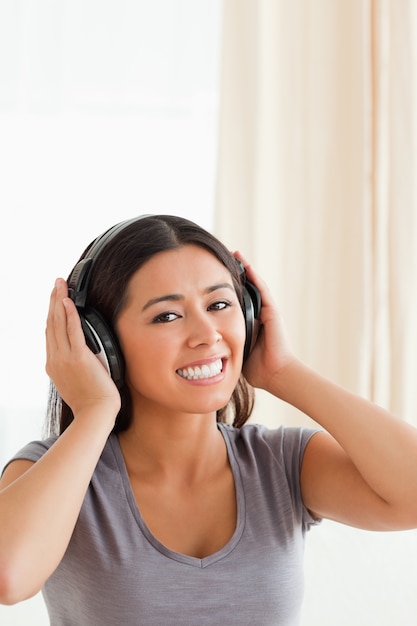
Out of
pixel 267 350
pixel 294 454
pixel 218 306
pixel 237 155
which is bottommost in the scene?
pixel 294 454

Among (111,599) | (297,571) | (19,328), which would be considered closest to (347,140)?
(19,328)

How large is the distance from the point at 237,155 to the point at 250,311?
1370 millimetres

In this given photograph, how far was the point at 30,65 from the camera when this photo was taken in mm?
2820

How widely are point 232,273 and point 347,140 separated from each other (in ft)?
4.73

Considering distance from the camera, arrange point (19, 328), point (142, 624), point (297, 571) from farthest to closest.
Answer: point (19, 328)
point (297, 571)
point (142, 624)

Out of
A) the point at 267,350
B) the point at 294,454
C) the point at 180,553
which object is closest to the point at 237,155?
the point at 267,350

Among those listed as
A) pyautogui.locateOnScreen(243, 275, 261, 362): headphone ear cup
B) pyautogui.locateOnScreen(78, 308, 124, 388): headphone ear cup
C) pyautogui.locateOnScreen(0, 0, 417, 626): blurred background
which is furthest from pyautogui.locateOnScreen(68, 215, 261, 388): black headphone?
pyautogui.locateOnScreen(0, 0, 417, 626): blurred background

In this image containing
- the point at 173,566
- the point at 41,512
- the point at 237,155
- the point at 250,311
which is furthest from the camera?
the point at 237,155

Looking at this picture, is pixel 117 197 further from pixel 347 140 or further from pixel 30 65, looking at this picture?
pixel 347 140

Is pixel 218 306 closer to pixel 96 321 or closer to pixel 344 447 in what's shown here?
pixel 96 321

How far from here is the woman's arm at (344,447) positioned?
1475 millimetres

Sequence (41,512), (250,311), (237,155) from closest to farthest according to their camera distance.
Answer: (41,512) < (250,311) < (237,155)

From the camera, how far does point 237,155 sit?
9.38ft

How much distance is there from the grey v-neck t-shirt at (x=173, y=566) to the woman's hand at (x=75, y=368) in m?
0.13
